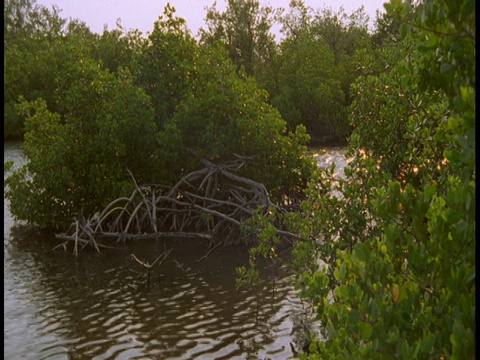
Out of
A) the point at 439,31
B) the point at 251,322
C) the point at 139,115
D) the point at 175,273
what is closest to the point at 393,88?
the point at 251,322

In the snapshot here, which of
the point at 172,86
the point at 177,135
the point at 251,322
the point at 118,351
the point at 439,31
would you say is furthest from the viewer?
the point at 172,86

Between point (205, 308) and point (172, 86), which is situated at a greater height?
point (172, 86)

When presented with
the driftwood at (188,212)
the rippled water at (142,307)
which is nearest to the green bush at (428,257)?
the rippled water at (142,307)

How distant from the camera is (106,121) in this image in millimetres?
18562

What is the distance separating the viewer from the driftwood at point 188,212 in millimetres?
16484

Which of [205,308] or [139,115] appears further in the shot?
[139,115]

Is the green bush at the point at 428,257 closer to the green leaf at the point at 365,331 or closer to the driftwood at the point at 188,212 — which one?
the green leaf at the point at 365,331

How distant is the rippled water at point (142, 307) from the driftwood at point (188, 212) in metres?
0.41

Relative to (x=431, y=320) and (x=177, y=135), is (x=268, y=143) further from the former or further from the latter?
(x=431, y=320)

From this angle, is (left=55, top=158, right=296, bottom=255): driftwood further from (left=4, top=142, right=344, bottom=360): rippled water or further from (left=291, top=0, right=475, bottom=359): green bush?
(left=291, top=0, right=475, bottom=359): green bush

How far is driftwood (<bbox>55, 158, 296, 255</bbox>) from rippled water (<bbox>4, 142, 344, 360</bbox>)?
41cm

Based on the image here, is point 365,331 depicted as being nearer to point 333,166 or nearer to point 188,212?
point 333,166

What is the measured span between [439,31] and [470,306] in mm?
1236

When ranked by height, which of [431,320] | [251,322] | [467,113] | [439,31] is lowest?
[251,322]
